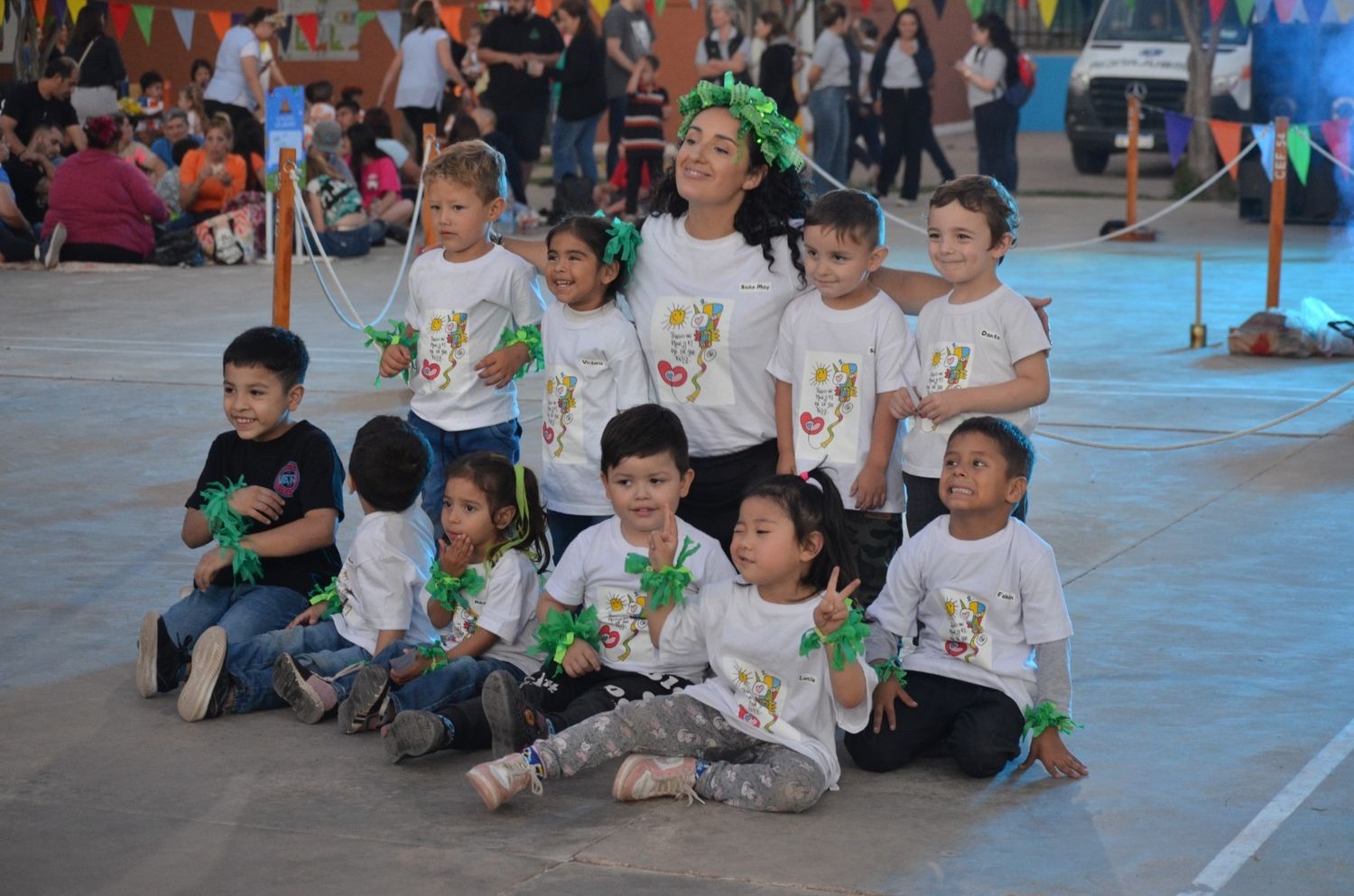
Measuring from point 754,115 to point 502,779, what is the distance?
1976 mm

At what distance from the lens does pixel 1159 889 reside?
3.79 m

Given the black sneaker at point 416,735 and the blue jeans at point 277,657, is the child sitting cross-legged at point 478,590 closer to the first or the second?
the blue jeans at point 277,657

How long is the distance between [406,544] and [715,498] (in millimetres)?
891

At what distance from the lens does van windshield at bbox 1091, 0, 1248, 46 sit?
24.4m

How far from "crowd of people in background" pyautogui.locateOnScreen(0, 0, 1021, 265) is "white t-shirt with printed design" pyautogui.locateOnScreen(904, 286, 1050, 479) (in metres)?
10.8

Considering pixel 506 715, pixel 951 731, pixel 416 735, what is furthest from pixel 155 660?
pixel 951 731

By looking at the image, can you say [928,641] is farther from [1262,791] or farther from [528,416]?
[528,416]

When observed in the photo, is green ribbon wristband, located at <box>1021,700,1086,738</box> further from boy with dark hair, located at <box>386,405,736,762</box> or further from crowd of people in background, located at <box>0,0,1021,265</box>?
crowd of people in background, located at <box>0,0,1021,265</box>

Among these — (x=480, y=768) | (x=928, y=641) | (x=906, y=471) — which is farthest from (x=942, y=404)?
(x=480, y=768)

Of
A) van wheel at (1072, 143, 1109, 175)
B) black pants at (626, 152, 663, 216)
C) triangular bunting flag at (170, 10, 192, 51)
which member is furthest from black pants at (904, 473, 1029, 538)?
triangular bunting flag at (170, 10, 192, 51)

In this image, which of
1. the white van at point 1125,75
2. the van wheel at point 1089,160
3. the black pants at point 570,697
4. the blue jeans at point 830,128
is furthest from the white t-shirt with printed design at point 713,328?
the van wheel at point 1089,160

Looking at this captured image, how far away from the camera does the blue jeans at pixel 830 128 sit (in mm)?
20172

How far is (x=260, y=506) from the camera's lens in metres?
5.32

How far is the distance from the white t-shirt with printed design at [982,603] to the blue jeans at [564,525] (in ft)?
3.42
